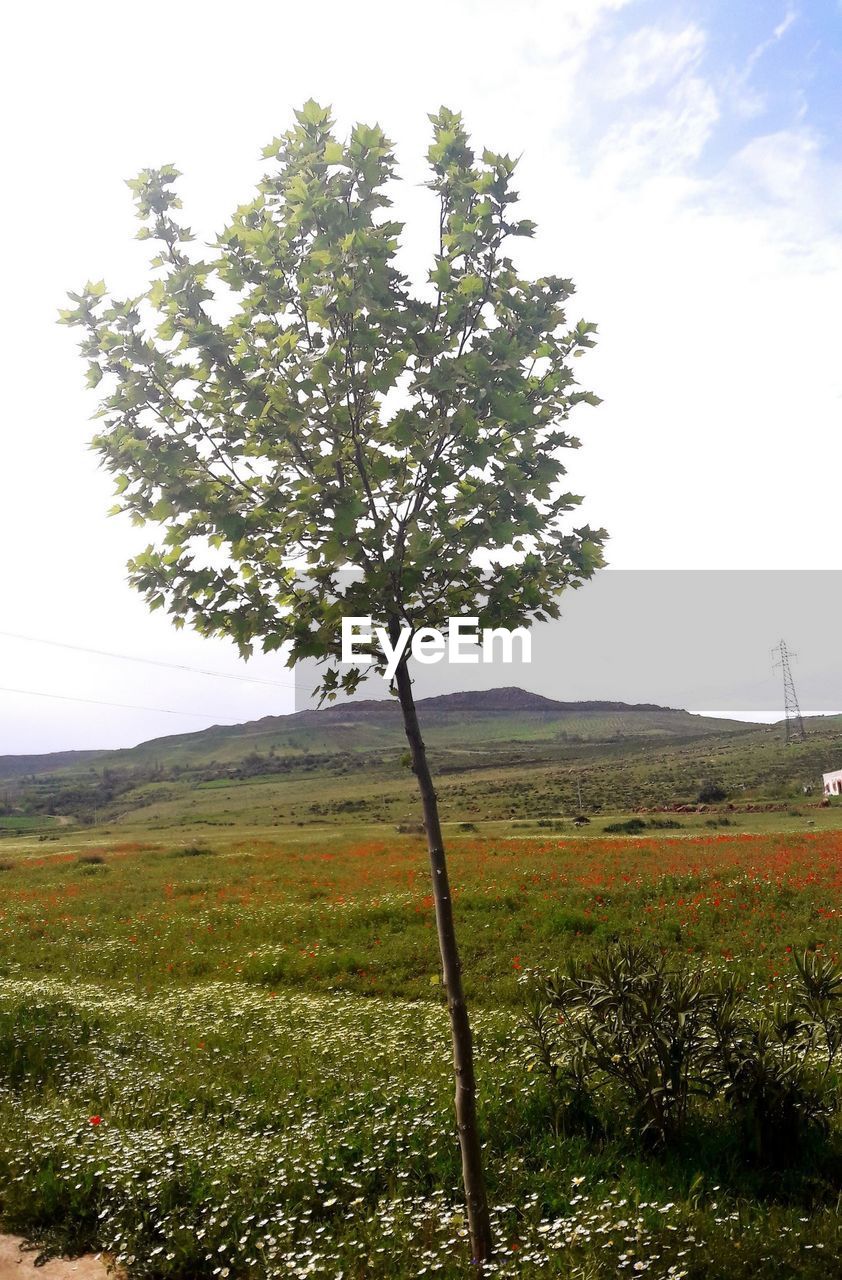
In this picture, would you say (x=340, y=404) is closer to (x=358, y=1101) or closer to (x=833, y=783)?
(x=358, y=1101)

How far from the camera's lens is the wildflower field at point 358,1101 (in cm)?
607

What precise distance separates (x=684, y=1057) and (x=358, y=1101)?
379 centimetres

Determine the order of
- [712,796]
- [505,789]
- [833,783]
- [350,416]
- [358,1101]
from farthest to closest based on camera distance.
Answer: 1. [505,789]
2. [712,796]
3. [833,783]
4. [358,1101]
5. [350,416]

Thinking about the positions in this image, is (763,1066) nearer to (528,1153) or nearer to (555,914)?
(528,1153)

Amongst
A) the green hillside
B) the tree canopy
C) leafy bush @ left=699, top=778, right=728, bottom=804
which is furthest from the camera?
the green hillside

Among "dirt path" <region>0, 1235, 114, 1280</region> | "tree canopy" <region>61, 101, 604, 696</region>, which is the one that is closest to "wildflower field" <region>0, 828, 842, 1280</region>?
"dirt path" <region>0, 1235, 114, 1280</region>

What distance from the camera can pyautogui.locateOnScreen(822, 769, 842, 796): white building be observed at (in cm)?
7431

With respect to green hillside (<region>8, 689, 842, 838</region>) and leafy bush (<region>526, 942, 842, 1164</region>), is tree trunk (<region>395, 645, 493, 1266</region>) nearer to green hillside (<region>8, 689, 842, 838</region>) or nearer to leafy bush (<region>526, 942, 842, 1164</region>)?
leafy bush (<region>526, 942, 842, 1164</region>)

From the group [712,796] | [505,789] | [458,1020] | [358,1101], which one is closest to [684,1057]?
[458,1020]

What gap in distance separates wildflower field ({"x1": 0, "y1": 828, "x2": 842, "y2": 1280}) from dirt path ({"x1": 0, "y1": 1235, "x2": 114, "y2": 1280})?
18cm

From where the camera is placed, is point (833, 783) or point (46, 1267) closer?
point (46, 1267)

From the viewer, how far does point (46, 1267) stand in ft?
21.2

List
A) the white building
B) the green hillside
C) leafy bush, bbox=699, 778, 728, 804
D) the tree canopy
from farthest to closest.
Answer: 1. the green hillside
2. leafy bush, bbox=699, 778, 728, 804
3. the white building
4. the tree canopy

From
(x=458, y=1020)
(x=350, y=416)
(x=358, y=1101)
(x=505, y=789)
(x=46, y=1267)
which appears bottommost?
(x=505, y=789)
